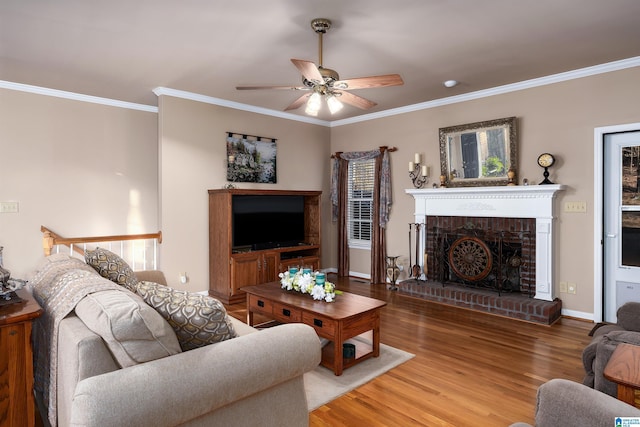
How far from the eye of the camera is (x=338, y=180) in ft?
22.1

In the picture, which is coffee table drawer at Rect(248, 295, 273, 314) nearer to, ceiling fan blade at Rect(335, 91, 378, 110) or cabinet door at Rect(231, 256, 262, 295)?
cabinet door at Rect(231, 256, 262, 295)

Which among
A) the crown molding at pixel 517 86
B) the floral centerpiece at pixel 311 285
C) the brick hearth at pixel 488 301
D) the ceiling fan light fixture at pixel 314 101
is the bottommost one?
the brick hearth at pixel 488 301

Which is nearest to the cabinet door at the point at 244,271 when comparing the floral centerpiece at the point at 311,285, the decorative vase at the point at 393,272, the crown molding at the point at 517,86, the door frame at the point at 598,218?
the floral centerpiece at the point at 311,285

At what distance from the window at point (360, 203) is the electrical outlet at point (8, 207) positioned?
15.4 ft

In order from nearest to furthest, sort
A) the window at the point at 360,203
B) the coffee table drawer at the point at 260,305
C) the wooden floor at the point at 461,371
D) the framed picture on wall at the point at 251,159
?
1. the wooden floor at the point at 461,371
2. the coffee table drawer at the point at 260,305
3. the framed picture on wall at the point at 251,159
4. the window at the point at 360,203

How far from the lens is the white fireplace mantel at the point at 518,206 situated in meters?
4.32

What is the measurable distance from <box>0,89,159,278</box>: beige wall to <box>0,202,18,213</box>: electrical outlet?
5 cm

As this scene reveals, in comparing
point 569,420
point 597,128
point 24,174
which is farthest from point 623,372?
point 24,174

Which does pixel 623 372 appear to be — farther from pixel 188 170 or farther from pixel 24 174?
pixel 24 174

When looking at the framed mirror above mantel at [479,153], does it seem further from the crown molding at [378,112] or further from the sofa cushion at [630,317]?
the sofa cushion at [630,317]

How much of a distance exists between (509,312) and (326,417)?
2881mm

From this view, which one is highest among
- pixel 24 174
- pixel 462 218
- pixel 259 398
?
pixel 24 174

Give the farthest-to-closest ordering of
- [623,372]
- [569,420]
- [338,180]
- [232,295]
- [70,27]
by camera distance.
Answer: [338,180]
[232,295]
[70,27]
[623,372]
[569,420]

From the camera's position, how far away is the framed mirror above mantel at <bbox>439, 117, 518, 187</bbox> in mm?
4684
